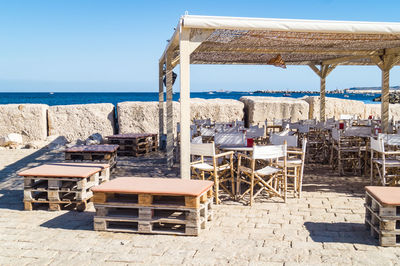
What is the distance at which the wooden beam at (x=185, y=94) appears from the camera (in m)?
5.45

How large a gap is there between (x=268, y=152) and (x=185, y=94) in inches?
53.5

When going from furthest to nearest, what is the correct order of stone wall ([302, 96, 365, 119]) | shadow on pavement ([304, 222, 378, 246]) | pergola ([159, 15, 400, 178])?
stone wall ([302, 96, 365, 119]) < pergola ([159, 15, 400, 178]) < shadow on pavement ([304, 222, 378, 246])

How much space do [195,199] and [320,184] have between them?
3202 mm

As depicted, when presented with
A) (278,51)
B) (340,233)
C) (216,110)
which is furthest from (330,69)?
(340,233)

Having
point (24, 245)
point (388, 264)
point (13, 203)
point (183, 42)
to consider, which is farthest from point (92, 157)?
point (388, 264)

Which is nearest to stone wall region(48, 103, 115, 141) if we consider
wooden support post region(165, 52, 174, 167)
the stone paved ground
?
wooden support post region(165, 52, 174, 167)

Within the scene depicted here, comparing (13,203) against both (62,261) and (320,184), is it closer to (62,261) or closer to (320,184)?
(62,261)

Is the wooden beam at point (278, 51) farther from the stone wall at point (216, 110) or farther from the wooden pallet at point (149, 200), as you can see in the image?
the wooden pallet at point (149, 200)

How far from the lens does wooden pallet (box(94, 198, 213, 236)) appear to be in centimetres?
416

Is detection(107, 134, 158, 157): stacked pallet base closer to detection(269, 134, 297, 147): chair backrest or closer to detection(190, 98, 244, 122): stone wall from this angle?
detection(190, 98, 244, 122): stone wall

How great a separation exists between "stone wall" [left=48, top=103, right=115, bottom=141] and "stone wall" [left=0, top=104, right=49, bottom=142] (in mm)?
248

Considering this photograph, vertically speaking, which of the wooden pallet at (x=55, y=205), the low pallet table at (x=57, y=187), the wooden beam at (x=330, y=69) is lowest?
the wooden pallet at (x=55, y=205)

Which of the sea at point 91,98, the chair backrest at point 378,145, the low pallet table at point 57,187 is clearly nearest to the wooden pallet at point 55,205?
the low pallet table at point 57,187

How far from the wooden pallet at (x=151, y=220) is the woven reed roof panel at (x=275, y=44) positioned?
2891 millimetres
